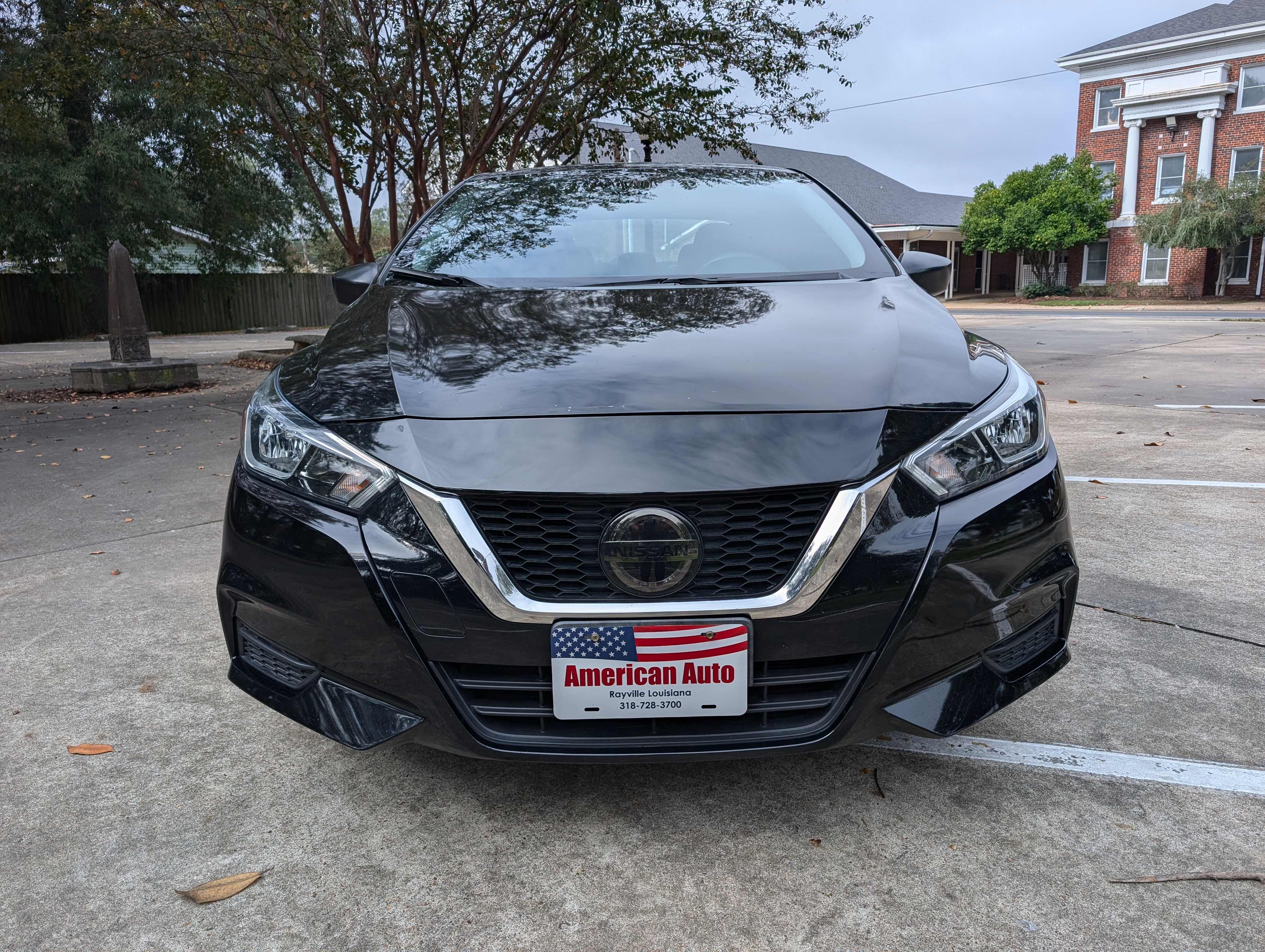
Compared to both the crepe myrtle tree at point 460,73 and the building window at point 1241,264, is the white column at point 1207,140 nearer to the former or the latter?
the building window at point 1241,264

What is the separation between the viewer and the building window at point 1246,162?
32719 millimetres

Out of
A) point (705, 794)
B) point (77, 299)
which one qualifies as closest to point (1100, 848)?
point (705, 794)

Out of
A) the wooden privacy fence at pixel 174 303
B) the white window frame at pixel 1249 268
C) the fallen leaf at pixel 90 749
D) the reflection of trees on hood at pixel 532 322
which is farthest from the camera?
the white window frame at pixel 1249 268

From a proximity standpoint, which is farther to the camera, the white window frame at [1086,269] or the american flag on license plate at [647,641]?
the white window frame at [1086,269]

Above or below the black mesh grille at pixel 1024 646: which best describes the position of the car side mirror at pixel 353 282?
above

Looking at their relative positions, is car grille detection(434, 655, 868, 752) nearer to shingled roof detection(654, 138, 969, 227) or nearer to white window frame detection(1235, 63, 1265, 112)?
shingled roof detection(654, 138, 969, 227)

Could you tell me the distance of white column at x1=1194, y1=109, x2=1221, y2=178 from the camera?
33.3 metres

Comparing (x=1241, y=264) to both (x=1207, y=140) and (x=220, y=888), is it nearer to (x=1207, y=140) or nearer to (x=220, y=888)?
(x=1207, y=140)

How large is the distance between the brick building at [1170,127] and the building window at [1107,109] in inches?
1.4

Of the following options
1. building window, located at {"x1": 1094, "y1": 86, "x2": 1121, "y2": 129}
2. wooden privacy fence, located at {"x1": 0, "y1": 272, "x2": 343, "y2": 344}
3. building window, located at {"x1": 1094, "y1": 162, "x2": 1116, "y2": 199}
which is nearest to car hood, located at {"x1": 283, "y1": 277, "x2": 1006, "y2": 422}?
wooden privacy fence, located at {"x1": 0, "y1": 272, "x2": 343, "y2": 344}

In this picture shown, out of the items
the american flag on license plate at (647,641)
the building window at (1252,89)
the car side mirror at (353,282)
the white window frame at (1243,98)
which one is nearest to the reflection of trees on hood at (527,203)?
the car side mirror at (353,282)

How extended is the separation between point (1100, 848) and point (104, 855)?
1.91 meters

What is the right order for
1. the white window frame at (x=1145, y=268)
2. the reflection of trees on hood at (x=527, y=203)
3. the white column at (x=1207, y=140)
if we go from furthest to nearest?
1. the white window frame at (x=1145, y=268)
2. the white column at (x=1207, y=140)
3. the reflection of trees on hood at (x=527, y=203)

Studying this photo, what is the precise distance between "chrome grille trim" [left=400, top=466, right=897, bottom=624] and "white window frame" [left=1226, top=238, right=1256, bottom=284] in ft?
125
